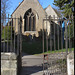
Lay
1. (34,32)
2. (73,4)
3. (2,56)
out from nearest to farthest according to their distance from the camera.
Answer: (2,56) → (73,4) → (34,32)

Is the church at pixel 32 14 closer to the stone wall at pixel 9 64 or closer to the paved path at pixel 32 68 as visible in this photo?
the paved path at pixel 32 68

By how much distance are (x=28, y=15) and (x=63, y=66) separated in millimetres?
19433

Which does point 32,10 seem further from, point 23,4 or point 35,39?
point 35,39

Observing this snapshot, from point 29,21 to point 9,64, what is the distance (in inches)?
784

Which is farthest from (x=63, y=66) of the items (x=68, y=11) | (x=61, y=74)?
(x=68, y=11)

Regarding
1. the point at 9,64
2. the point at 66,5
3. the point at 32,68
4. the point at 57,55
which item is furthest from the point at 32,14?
the point at 9,64

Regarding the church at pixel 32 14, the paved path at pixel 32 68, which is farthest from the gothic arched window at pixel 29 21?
the paved path at pixel 32 68

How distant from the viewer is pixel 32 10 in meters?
24.7

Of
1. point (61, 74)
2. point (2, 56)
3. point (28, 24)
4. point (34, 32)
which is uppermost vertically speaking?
point (28, 24)

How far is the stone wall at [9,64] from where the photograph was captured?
205 inches

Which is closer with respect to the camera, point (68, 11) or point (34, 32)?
point (68, 11)

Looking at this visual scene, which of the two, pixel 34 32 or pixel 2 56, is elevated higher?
pixel 34 32

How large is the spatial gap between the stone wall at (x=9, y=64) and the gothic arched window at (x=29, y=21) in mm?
19184

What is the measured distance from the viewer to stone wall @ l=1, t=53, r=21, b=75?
17.1 ft
